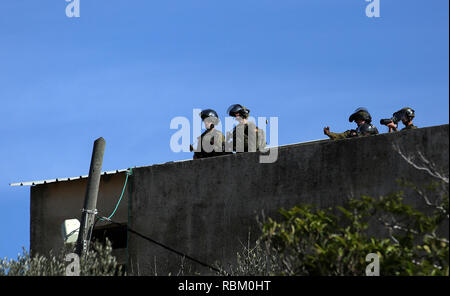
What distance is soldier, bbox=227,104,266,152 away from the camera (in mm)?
15656

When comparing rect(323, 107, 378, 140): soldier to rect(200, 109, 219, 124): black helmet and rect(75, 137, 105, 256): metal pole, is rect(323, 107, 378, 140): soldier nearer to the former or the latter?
rect(200, 109, 219, 124): black helmet

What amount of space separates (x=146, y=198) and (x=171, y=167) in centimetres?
90

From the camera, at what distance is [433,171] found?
11477mm

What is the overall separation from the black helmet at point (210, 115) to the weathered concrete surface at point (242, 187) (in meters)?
1.90

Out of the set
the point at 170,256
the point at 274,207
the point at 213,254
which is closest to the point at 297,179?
the point at 274,207

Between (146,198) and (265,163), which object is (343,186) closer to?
(265,163)

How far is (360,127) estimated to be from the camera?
54.5ft

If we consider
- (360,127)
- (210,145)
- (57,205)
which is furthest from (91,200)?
(360,127)

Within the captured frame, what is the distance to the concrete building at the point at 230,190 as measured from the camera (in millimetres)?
12125

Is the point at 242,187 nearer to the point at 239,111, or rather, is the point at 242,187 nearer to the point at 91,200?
the point at 239,111

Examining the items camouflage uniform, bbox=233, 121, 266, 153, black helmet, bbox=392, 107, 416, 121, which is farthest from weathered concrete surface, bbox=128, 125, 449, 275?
black helmet, bbox=392, 107, 416, 121

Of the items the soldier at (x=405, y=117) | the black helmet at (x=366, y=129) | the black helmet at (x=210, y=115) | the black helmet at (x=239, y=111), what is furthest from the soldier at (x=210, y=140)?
the soldier at (x=405, y=117)

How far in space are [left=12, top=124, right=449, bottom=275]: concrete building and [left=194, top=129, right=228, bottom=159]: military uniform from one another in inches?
37.7

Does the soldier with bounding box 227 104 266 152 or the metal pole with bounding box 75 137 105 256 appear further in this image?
the soldier with bounding box 227 104 266 152
